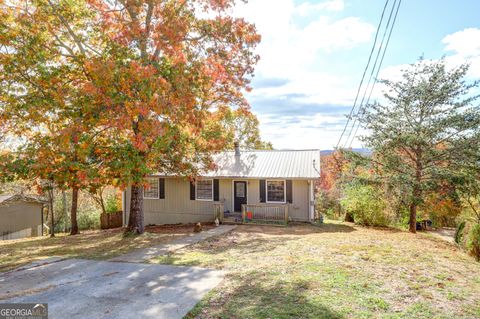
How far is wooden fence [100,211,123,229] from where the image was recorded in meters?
19.9

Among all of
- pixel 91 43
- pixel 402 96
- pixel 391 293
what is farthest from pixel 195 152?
pixel 391 293

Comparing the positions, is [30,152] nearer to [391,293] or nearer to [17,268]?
[17,268]

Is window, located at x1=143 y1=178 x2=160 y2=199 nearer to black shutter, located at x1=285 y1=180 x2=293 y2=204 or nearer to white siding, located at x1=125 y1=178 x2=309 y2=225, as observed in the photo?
white siding, located at x1=125 y1=178 x2=309 y2=225

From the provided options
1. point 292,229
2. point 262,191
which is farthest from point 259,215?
point 292,229

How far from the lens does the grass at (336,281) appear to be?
4.73m

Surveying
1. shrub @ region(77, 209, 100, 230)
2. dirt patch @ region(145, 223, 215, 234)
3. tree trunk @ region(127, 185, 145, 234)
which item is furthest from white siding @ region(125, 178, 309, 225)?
shrub @ region(77, 209, 100, 230)

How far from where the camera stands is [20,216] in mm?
22688

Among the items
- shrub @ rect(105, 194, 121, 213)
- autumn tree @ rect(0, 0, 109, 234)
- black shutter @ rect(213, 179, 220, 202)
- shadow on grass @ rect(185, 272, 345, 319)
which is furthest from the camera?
shrub @ rect(105, 194, 121, 213)

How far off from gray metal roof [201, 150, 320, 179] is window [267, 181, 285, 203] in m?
0.66

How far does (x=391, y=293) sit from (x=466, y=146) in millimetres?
9480

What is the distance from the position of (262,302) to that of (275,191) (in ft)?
37.7

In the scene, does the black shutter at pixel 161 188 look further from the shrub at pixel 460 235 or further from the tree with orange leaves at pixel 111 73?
the shrub at pixel 460 235

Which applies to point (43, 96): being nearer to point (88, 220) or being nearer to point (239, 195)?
point (239, 195)

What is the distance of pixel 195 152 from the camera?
1484 centimetres
